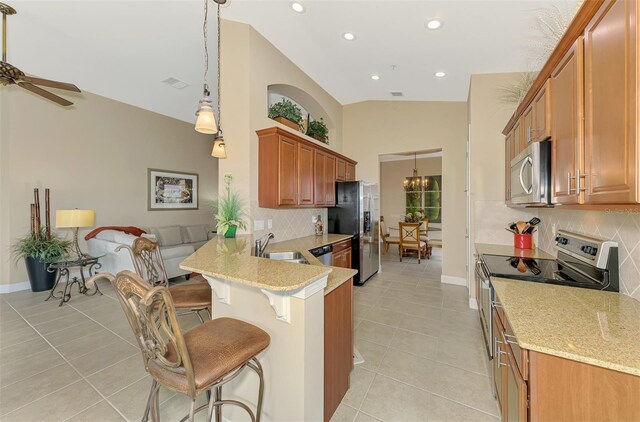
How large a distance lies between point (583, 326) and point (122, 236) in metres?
5.39

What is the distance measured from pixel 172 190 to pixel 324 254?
15.5 ft

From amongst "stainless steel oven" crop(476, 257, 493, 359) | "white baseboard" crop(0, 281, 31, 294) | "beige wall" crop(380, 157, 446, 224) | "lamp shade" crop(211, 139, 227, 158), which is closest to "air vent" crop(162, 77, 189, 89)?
"lamp shade" crop(211, 139, 227, 158)

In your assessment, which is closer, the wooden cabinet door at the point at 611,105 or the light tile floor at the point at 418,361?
the wooden cabinet door at the point at 611,105

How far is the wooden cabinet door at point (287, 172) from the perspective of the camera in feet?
10.3

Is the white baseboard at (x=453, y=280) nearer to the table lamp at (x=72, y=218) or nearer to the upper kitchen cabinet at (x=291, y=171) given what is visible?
the upper kitchen cabinet at (x=291, y=171)

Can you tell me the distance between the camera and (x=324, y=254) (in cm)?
351

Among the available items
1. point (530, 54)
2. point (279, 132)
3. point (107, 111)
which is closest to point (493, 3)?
point (530, 54)

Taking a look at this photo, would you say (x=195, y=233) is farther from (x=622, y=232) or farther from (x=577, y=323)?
(x=622, y=232)

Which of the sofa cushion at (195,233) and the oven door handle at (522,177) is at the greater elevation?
the oven door handle at (522,177)

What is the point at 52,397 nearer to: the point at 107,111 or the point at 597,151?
the point at 597,151

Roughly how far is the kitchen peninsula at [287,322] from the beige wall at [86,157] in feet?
15.4

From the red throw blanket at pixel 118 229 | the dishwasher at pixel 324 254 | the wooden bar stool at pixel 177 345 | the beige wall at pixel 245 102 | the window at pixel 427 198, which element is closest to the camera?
the wooden bar stool at pixel 177 345

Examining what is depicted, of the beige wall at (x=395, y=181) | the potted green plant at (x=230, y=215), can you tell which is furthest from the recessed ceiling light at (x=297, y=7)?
the beige wall at (x=395, y=181)

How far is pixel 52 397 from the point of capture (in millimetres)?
1882
